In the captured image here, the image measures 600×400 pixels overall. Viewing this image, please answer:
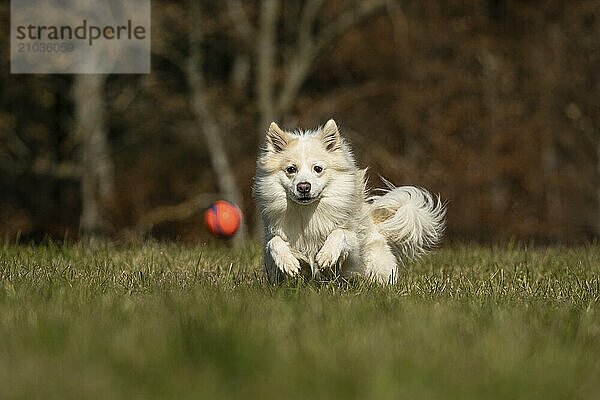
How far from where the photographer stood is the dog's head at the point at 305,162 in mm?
6367

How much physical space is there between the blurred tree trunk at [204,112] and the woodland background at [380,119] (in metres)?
0.10

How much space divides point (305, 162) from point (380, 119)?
51.2ft

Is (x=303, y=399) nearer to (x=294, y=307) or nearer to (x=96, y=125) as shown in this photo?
(x=294, y=307)

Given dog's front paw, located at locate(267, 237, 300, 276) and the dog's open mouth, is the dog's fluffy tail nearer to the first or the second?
the dog's open mouth

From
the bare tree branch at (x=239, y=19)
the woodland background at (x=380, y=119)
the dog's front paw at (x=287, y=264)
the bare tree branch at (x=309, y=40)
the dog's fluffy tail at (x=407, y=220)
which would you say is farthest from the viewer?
the woodland background at (x=380, y=119)

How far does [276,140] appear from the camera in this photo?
6609 millimetres

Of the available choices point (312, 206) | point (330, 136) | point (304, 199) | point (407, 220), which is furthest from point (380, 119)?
point (304, 199)

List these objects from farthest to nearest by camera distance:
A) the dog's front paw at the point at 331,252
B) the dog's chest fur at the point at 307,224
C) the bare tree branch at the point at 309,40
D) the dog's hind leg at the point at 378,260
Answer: the bare tree branch at the point at 309,40 → the dog's hind leg at the point at 378,260 → the dog's chest fur at the point at 307,224 → the dog's front paw at the point at 331,252

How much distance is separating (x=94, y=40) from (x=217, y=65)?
3406 mm

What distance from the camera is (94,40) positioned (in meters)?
19.5

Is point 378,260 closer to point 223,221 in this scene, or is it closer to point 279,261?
point 279,261

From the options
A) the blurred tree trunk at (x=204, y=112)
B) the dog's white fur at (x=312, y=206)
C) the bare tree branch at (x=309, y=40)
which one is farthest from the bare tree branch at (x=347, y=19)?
the dog's white fur at (x=312, y=206)

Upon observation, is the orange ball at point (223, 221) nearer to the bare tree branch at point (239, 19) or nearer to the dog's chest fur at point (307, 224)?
the dog's chest fur at point (307, 224)

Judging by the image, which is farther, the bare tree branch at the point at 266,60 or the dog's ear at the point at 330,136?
the bare tree branch at the point at 266,60
